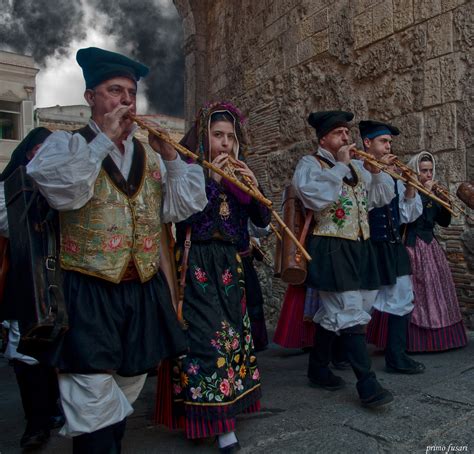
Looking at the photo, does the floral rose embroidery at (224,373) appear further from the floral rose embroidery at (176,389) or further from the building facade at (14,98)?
the building facade at (14,98)

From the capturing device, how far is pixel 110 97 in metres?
2.29

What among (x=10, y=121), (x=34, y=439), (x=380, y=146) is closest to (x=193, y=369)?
(x=34, y=439)

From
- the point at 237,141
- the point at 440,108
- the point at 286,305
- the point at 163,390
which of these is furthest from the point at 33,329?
the point at 440,108

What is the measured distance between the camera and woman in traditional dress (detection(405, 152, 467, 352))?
4336mm

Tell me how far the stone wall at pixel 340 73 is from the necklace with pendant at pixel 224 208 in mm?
2885

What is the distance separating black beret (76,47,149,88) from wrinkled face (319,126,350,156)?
5.21 ft

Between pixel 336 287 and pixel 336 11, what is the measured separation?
4.41 meters

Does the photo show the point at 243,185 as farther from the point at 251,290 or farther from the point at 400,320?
the point at 400,320

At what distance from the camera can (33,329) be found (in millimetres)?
1964

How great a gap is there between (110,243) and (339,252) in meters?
1.61

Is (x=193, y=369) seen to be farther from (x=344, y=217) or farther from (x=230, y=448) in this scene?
(x=344, y=217)

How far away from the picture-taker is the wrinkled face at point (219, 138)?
299cm

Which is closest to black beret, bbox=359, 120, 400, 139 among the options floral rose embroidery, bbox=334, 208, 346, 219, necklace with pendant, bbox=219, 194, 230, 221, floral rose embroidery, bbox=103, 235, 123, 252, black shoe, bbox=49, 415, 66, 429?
floral rose embroidery, bbox=334, 208, 346, 219

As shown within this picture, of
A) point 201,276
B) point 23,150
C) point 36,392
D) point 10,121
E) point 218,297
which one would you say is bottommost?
point 36,392
